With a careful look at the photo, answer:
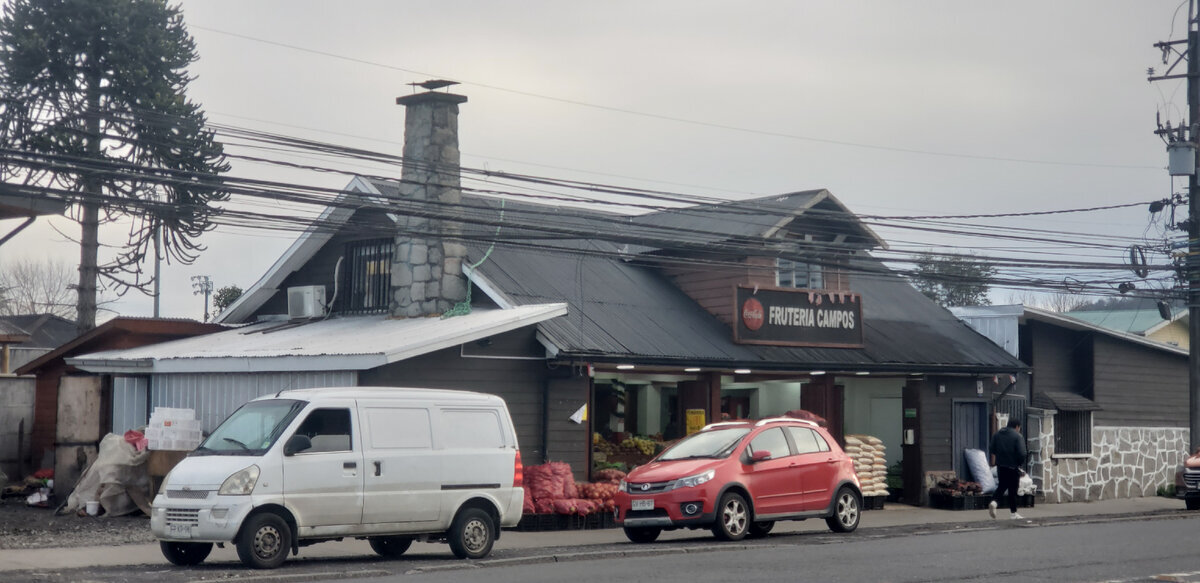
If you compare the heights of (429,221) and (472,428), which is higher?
(429,221)

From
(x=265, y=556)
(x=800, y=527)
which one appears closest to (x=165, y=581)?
(x=265, y=556)

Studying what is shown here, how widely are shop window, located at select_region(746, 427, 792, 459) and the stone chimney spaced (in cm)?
667

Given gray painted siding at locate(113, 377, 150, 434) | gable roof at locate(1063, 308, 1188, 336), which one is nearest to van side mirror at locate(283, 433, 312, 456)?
gray painted siding at locate(113, 377, 150, 434)

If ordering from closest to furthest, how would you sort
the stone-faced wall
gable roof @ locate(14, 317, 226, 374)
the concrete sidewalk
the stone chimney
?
the concrete sidewalk < the stone chimney < gable roof @ locate(14, 317, 226, 374) < the stone-faced wall

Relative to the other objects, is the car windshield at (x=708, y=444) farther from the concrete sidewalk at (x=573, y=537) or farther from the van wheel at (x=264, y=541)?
the van wheel at (x=264, y=541)

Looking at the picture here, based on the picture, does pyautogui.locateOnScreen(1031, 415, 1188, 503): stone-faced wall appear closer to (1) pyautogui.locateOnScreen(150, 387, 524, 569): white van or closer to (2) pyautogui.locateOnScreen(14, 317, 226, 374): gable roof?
(1) pyautogui.locateOnScreen(150, 387, 524, 569): white van

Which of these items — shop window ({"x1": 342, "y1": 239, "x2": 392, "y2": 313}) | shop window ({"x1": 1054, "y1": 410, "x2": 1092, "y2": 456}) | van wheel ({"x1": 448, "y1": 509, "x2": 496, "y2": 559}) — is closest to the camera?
van wheel ({"x1": 448, "y1": 509, "x2": 496, "y2": 559})

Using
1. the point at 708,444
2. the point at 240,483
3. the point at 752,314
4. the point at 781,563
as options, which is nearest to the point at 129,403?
the point at 240,483

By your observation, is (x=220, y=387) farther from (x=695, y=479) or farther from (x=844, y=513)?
(x=844, y=513)

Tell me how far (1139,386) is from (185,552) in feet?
82.8

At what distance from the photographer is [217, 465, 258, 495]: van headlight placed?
14.0 metres

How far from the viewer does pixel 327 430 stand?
15102 millimetres

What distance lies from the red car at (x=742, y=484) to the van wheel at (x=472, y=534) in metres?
3.09

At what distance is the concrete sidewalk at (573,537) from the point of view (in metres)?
15.0
